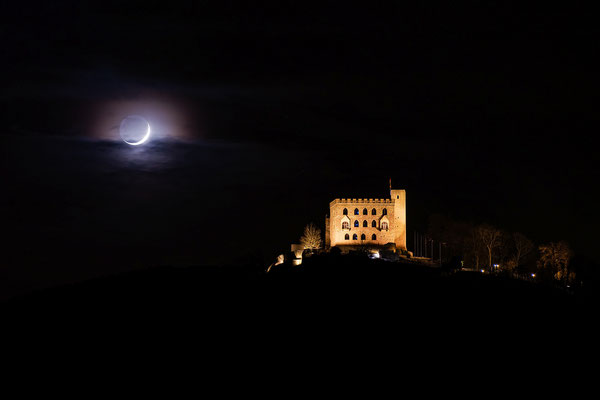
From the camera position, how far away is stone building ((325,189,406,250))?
263 ft

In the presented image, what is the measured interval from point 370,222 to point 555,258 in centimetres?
2950

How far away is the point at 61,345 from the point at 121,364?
15498 millimetres

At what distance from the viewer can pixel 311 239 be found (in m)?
86.9

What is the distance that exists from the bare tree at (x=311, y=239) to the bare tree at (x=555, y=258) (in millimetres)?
37586

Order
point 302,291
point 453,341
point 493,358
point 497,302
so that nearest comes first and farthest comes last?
point 493,358 < point 453,341 < point 497,302 < point 302,291

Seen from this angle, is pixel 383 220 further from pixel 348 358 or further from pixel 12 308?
pixel 12 308

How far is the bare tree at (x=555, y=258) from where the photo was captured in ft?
230

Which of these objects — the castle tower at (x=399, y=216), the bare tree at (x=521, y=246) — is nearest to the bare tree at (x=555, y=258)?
the bare tree at (x=521, y=246)

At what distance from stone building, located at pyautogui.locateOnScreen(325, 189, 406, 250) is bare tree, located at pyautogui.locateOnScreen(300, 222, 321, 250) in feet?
16.6

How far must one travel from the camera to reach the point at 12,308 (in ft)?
262

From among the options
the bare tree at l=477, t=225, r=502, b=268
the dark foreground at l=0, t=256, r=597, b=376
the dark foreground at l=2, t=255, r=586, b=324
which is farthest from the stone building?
the dark foreground at l=0, t=256, r=597, b=376

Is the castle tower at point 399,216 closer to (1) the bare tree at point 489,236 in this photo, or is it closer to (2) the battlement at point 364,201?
(2) the battlement at point 364,201

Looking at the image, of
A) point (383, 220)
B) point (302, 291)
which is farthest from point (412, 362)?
point (383, 220)

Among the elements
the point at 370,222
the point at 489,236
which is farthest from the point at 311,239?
the point at 489,236
